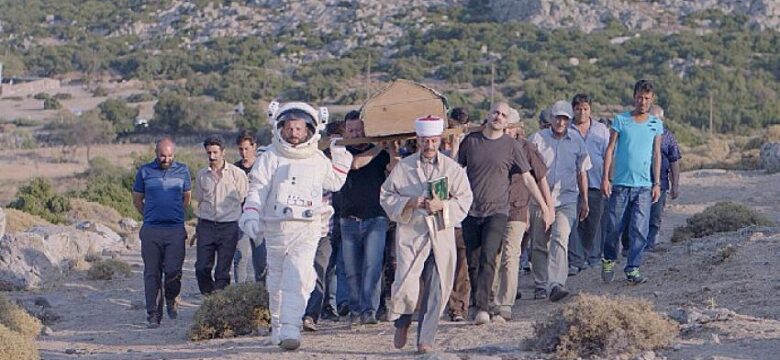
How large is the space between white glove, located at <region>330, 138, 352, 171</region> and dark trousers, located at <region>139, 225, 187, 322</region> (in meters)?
2.39

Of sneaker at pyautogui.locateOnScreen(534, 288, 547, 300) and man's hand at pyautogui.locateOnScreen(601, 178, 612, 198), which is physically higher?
man's hand at pyautogui.locateOnScreen(601, 178, 612, 198)

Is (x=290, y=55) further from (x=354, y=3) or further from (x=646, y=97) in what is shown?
(x=646, y=97)

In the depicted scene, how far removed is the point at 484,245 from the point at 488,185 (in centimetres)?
48

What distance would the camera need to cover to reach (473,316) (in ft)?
34.1

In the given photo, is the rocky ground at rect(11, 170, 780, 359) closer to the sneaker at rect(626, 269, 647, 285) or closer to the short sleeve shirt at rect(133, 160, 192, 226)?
the sneaker at rect(626, 269, 647, 285)

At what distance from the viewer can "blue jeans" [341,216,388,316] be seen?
34.8 feet

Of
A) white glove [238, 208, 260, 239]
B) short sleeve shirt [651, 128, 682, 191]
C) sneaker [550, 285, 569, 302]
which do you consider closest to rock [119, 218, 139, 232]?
short sleeve shirt [651, 128, 682, 191]

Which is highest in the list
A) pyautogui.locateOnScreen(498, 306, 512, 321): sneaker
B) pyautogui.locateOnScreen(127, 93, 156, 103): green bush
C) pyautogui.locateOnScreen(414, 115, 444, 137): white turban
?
pyautogui.locateOnScreen(414, 115, 444, 137): white turban

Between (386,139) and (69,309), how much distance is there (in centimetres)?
573

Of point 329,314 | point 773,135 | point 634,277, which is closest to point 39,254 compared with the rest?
point 329,314

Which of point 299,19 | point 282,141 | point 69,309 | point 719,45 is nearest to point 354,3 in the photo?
point 299,19

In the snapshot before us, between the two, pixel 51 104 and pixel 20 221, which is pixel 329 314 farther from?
pixel 51 104

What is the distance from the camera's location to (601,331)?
8.71 m

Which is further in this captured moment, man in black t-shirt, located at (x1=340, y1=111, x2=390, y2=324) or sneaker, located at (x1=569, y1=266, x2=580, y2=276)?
sneaker, located at (x1=569, y1=266, x2=580, y2=276)
